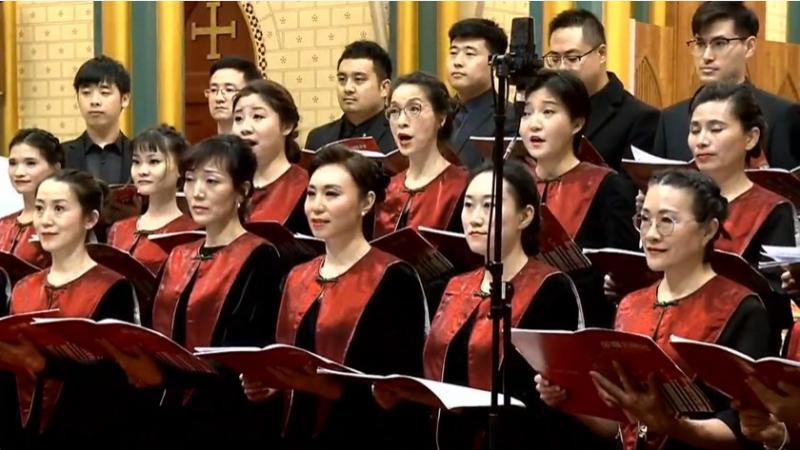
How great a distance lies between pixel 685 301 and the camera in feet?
10.5

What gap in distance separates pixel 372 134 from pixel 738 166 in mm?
1769

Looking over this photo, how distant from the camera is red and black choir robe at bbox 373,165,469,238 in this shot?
4.20m

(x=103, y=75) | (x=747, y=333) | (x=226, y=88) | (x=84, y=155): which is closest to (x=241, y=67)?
(x=226, y=88)

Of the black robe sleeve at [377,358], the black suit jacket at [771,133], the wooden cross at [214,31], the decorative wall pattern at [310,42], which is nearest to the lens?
the black robe sleeve at [377,358]

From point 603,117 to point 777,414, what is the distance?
193 centimetres

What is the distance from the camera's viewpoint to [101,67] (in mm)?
5496

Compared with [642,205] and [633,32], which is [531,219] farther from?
[633,32]

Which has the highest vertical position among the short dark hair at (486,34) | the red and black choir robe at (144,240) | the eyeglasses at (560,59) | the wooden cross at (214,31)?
the wooden cross at (214,31)

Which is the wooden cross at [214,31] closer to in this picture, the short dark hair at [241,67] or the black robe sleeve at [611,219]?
the short dark hair at [241,67]

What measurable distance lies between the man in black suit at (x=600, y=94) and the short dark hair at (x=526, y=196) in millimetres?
958

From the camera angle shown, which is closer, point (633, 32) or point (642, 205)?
point (642, 205)

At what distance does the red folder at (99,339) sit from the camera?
140 inches

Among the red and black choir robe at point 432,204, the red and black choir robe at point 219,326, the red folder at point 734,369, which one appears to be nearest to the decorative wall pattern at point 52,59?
the red and black choir robe at point 432,204

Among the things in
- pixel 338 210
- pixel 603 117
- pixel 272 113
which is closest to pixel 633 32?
pixel 603 117
